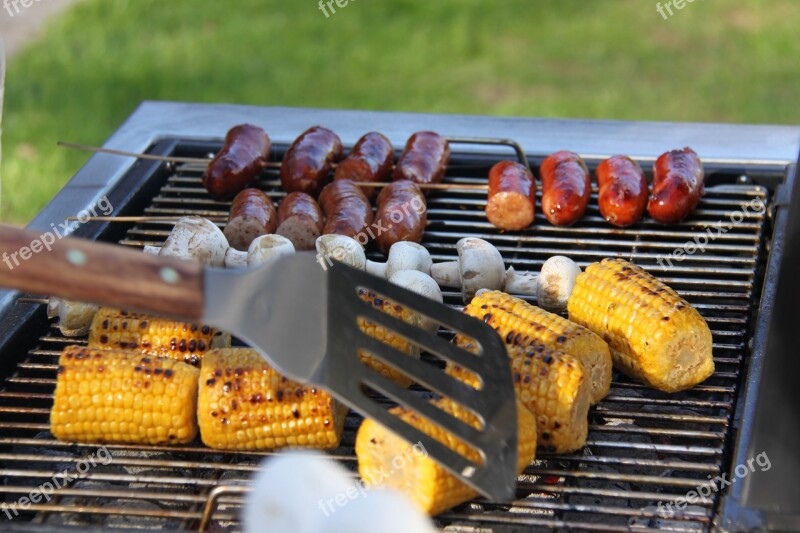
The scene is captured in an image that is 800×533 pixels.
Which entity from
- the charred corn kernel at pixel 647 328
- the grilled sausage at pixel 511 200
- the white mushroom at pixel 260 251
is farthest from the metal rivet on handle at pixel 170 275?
the grilled sausage at pixel 511 200

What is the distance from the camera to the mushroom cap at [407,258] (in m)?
3.79

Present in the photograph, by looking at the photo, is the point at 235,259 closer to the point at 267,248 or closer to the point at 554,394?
the point at 267,248

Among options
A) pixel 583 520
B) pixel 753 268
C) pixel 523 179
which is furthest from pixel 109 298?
pixel 753 268

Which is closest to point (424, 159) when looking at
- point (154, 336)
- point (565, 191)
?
point (565, 191)

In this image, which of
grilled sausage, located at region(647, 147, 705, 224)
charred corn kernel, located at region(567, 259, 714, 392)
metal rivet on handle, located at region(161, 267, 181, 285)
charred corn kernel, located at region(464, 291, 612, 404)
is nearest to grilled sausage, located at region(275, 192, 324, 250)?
charred corn kernel, located at region(464, 291, 612, 404)

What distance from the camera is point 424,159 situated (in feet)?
14.5

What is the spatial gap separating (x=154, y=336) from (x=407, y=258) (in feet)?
3.57

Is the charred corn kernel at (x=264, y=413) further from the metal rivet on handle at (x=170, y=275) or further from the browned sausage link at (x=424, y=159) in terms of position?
the browned sausage link at (x=424, y=159)

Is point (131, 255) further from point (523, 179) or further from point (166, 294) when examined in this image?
point (523, 179)

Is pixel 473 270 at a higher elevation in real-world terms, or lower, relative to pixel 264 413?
higher

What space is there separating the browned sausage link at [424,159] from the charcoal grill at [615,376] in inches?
6.5

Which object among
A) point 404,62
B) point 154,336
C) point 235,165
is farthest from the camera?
point 404,62

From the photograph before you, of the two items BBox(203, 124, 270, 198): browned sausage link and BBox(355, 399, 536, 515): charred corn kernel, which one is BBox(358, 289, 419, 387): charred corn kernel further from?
BBox(203, 124, 270, 198): browned sausage link

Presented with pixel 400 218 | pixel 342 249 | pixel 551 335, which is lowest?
pixel 551 335
